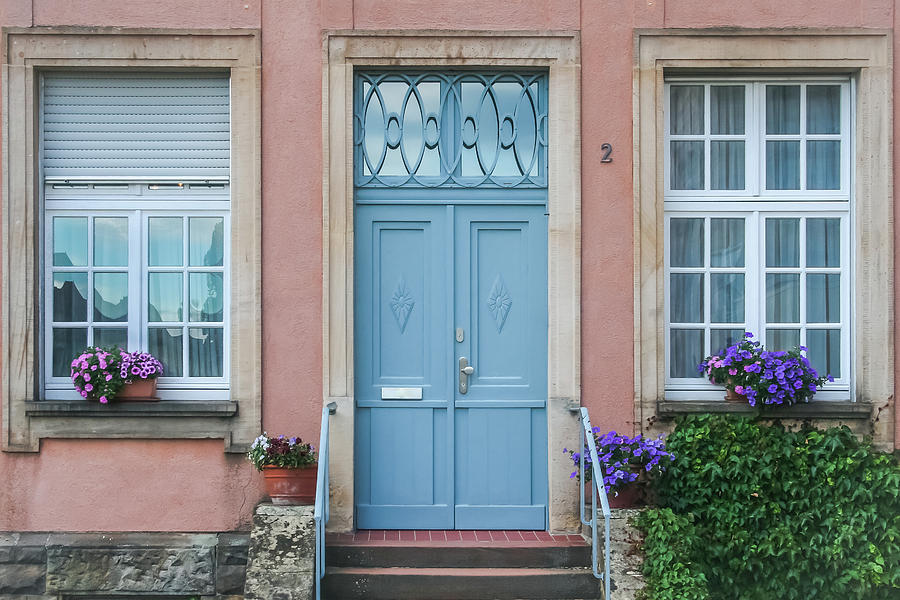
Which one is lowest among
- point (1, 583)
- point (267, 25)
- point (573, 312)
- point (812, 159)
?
point (1, 583)

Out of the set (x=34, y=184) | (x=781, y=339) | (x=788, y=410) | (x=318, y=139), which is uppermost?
(x=318, y=139)

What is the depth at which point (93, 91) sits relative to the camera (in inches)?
258

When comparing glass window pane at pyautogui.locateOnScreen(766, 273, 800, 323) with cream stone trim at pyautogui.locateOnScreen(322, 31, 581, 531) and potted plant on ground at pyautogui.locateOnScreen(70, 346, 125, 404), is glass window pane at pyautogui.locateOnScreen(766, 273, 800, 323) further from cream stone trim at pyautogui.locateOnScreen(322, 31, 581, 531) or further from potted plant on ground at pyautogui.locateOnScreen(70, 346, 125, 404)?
potted plant on ground at pyautogui.locateOnScreen(70, 346, 125, 404)

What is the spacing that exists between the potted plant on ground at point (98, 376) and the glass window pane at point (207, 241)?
35.7 inches

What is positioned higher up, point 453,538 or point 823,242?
point 823,242

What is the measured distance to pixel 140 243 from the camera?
659cm

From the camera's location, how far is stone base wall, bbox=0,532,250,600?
612 centimetres

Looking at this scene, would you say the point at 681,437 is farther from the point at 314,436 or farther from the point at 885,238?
the point at 314,436

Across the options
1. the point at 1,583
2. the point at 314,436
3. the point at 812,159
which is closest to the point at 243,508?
the point at 314,436

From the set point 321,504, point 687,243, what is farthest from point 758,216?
point 321,504

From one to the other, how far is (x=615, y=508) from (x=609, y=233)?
1861 mm

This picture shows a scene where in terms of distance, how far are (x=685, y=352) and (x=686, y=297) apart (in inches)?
15.6

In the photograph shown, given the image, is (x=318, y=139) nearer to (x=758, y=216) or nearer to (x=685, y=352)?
(x=685, y=352)

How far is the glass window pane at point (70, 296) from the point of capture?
657cm
